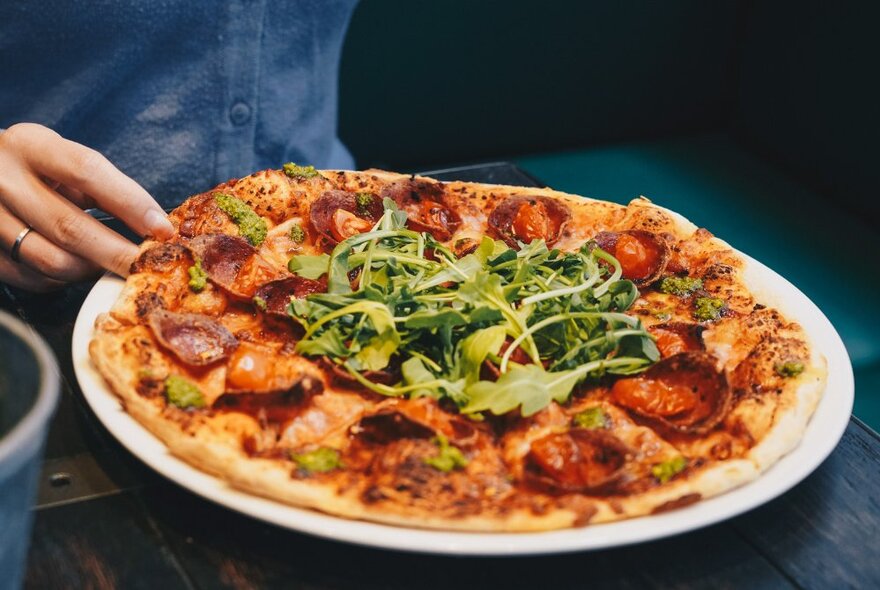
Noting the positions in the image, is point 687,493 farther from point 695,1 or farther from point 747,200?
point 695,1

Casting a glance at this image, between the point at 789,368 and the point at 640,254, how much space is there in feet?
1.95

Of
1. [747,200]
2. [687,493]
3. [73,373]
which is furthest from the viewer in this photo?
[747,200]

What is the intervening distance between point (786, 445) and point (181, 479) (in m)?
1.18

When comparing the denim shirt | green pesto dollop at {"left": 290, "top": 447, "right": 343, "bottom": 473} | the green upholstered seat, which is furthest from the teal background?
green pesto dollop at {"left": 290, "top": 447, "right": 343, "bottom": 473}

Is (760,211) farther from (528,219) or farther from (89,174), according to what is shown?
(89,174)

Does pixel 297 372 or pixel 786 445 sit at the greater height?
pixel 786 445

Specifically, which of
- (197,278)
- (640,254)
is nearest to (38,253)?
(197,278)

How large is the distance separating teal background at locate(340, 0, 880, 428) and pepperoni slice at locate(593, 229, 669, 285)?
1.61m

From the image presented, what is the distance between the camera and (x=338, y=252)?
2414 mm

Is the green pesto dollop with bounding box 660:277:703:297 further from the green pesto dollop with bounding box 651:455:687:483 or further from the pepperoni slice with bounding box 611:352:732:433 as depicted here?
the green pesto dollop with bounding box 651:455:687:483

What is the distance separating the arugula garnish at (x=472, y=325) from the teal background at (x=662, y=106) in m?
2.05

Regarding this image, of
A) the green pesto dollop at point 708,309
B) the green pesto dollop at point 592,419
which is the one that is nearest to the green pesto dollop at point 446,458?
the green pesto dollop at point 592,419

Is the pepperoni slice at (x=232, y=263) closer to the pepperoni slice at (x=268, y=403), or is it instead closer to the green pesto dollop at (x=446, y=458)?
the pepperoni slice at (x=268, y=403)

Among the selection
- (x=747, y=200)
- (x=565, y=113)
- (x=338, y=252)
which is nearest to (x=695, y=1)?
(x=565, y=113)
